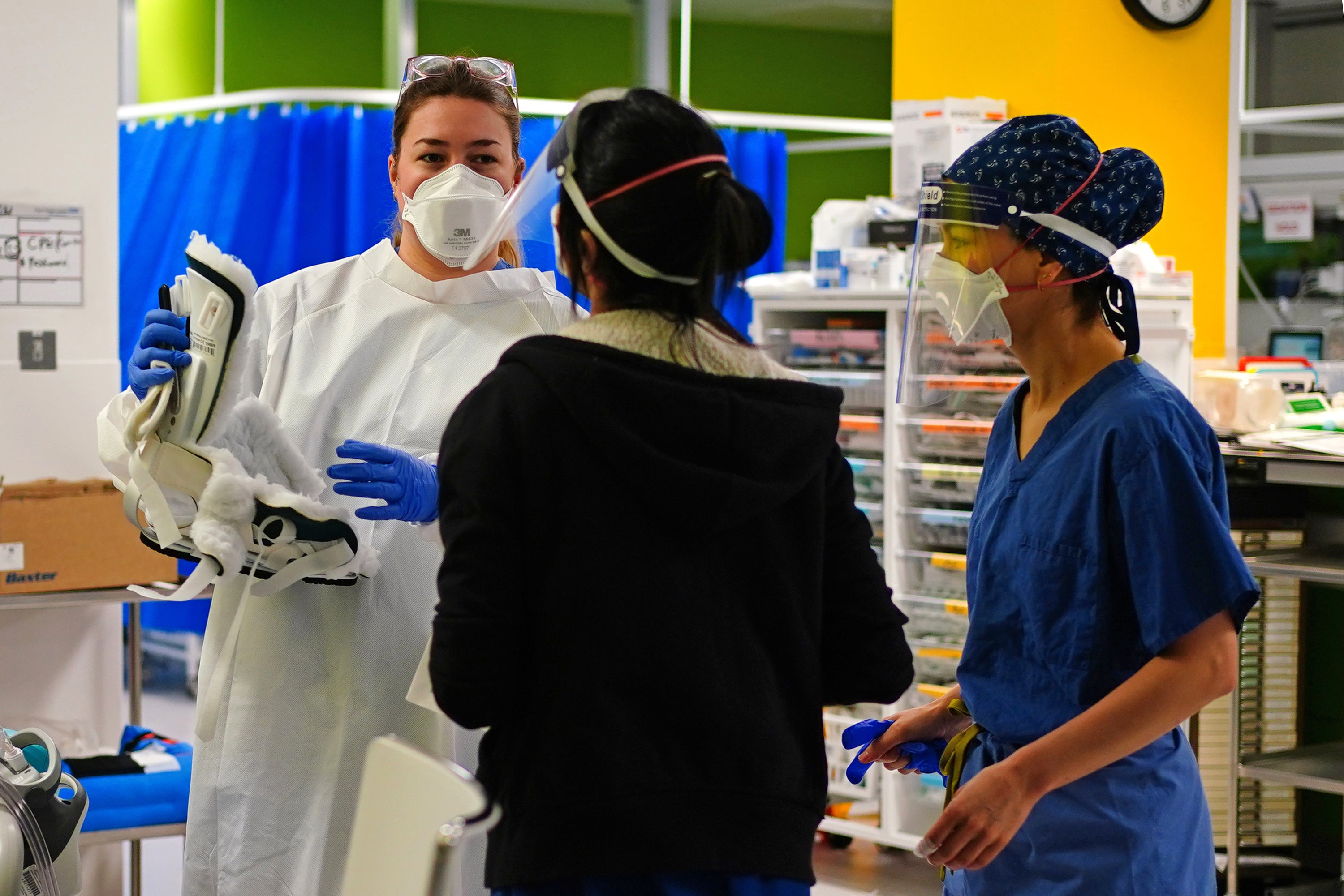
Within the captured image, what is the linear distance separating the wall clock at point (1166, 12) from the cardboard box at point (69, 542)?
3.77m

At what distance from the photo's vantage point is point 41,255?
3.65 m

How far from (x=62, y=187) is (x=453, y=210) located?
2.14m

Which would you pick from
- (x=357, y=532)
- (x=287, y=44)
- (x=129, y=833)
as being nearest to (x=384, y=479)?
(x=357, y=532)

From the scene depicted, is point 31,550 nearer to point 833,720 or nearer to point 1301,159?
point 833,720

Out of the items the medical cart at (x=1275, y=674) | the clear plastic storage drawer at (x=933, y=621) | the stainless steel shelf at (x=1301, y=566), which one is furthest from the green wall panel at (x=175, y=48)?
the stainless steel shelf at (x=1301, y=566)

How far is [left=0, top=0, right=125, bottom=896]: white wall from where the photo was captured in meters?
3.62

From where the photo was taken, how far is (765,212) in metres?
1.26

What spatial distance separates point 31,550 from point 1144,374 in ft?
Result: 9.13

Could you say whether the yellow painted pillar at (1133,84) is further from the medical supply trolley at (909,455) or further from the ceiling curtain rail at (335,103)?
the ceiling curtain rail at (335,103)

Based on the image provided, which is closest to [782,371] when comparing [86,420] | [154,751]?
[154,751]

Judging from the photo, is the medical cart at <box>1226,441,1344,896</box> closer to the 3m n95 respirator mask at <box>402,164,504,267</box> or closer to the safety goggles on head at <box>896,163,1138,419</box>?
the safety goggles on head at <box>896,163,1138,419</box>

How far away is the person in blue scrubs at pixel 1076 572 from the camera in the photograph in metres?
1.48

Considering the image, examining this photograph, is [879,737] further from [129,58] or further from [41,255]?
[129,58]

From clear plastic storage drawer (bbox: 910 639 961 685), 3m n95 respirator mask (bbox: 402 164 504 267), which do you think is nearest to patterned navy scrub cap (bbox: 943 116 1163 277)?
3m n95 respirator mask (bbox: 402 164 504 267)
